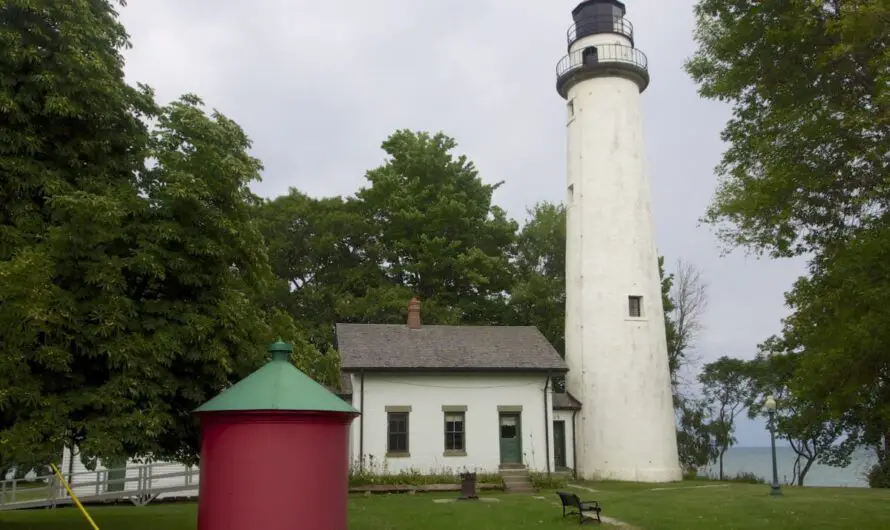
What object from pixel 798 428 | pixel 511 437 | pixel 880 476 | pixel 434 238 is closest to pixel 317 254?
pixel 434 238

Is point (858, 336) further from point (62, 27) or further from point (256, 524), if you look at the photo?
point (62, 27)

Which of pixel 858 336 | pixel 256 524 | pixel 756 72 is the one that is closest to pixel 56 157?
pixel 256 524

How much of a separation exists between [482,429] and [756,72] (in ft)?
52.8

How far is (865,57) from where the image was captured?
1251 cm

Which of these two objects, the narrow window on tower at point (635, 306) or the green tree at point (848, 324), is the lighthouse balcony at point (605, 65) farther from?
the green tree at point (848, 324)

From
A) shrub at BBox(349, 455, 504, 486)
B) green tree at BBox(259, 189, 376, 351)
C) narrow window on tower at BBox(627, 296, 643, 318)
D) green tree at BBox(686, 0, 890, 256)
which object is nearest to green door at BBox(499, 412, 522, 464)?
shrub at BBox(349, 455, 504, 486)

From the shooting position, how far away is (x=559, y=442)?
2805 cm

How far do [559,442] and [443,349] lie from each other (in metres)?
5.69

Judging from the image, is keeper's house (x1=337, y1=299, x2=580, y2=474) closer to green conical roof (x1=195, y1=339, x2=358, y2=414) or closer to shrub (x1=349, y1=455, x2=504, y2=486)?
shrub (x1=349, y1=455, x2=504, y2=486)

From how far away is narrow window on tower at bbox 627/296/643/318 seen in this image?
2802 centimetres

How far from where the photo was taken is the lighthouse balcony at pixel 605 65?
29.4 meters

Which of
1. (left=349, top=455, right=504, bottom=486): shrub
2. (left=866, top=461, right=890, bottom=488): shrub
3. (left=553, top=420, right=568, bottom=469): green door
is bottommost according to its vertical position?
(left=866, top=461, right=890, bottom=488): shrub

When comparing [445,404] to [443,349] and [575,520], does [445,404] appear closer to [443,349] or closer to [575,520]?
[443,349]

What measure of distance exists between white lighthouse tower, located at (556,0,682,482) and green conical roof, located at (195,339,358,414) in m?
19.6
